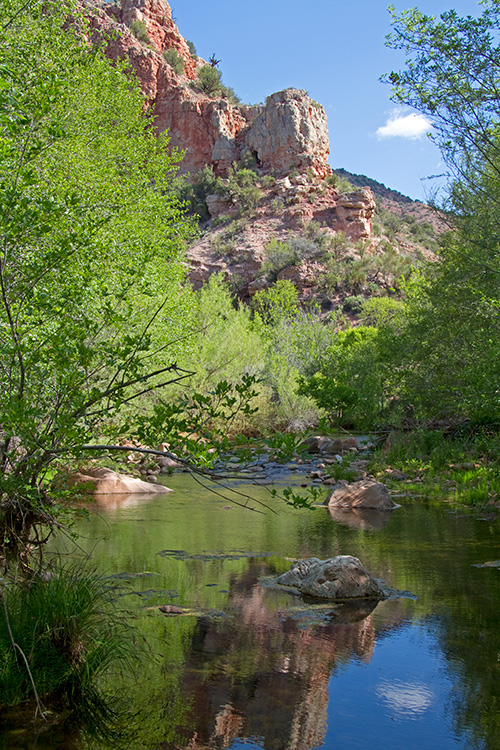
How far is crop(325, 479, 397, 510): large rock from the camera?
13250mm

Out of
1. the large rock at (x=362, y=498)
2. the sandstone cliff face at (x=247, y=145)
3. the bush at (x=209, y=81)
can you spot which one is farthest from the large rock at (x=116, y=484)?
the bush at (x=209, y=81)

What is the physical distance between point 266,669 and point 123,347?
9.84ft

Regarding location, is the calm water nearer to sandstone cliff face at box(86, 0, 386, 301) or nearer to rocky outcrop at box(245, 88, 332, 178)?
sandstone cliff face at box(86, 0, 386, 301)

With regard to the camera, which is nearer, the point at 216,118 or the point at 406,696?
the point at 406,696

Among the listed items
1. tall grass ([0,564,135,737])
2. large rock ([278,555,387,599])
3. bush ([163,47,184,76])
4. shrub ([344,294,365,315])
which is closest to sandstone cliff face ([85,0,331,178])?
bush ([163,47,184,76])

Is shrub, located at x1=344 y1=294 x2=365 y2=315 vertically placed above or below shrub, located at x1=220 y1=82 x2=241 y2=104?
below

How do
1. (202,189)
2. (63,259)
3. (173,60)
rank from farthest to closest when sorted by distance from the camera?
1. (173,60)
2. (202,189)
3. (63,259)

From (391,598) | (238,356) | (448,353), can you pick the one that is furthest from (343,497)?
(238,356)

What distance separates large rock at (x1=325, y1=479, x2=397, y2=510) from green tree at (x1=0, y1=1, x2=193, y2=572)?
4.76 meters

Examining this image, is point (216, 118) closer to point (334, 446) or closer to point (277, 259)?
point (277, 259)

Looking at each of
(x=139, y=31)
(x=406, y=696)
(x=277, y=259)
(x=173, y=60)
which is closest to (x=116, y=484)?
(x=406, y=696)

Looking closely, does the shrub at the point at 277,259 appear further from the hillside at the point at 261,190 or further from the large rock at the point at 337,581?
the large rock at the point at 337,581

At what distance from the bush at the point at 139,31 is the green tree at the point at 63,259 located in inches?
2714

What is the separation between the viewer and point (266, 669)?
528 centimetres
